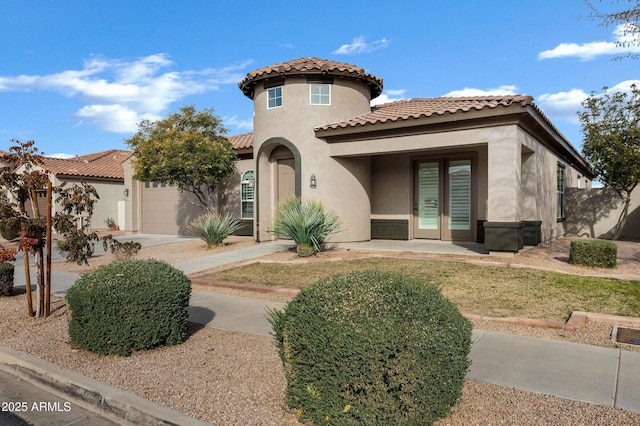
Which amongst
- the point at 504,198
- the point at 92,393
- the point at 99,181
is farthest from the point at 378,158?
the point at 99,181

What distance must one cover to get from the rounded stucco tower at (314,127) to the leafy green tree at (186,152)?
1.80 metres

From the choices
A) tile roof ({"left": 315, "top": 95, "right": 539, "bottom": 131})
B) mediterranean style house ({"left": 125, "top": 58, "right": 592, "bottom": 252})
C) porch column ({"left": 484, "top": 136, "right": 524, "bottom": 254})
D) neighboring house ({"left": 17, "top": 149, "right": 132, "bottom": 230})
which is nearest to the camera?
porch column ({"left": 484, "top": 136, "right": 524, "bottom": 254})

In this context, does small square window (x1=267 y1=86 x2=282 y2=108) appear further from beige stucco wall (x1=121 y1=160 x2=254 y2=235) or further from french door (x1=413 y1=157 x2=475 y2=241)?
french door (x1=413 y1=157 x2=475 y2=241)

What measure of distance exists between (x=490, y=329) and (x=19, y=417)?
5292 mm

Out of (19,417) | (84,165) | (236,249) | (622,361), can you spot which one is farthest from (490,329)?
(84,165)

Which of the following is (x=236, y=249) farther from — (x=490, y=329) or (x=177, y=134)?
(x=490, y=329)

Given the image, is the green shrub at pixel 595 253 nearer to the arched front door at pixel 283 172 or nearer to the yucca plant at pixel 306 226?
the yucca plant at pixel 306 226

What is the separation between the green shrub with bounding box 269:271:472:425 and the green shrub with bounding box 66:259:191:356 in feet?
7.38

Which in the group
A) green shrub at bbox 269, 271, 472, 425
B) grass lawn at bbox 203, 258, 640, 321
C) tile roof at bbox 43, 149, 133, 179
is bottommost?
grass lawn at bbox 203, 258, 640, 321

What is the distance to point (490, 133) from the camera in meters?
11.4

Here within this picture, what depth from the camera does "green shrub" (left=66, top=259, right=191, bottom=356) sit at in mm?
4965

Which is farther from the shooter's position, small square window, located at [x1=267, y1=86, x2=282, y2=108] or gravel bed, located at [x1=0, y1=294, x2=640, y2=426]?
small square window, located at [x1=267, y1=86, x2=282, y2=108]

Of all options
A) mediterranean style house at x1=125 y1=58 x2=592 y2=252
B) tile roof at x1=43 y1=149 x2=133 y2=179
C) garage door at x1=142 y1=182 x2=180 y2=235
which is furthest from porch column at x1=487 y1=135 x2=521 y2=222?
tile roof at x1=43 y1=149 x2=133 y2=179

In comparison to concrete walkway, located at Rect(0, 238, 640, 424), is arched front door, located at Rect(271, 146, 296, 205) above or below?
above
